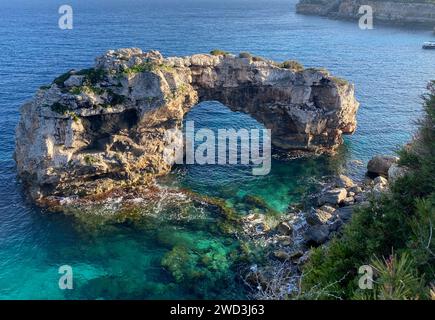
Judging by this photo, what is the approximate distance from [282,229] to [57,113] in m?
26.9

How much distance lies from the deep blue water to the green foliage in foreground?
29.3ft

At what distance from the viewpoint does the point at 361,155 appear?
57344mm

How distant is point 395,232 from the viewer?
2375 cm

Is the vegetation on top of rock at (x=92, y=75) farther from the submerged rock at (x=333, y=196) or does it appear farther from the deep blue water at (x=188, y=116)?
the submerged rock at (x=333, y=196)

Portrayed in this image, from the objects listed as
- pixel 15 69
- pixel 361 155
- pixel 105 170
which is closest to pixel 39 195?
pixel 105 170

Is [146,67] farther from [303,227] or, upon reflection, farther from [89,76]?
[303,227]

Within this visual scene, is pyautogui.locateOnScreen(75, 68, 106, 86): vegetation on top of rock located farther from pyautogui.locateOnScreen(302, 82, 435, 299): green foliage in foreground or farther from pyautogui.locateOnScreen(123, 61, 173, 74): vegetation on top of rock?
pyautogui.locateOnScreen(302, 82, 435, 299): green foliage in foreground

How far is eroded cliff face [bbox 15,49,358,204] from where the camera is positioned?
44.8 metres

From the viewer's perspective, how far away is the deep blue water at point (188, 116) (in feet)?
117

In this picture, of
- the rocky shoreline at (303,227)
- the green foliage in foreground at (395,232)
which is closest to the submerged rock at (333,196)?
the rocky shoreline at (303,227)

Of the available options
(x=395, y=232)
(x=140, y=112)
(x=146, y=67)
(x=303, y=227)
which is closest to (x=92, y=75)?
(x=146, y=67)

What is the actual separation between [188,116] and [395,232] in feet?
161

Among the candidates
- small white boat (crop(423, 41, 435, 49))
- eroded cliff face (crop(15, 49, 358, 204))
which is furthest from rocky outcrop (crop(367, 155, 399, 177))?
small white boat (crop(423, 41, 435, 49))
